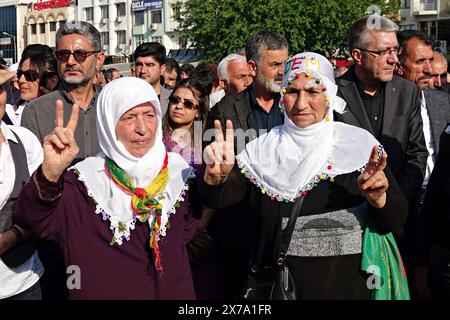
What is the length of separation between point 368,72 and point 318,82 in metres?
1.52

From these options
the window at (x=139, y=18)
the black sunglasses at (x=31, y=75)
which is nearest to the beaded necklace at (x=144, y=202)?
the black sunglasses at (x=31, y=75)

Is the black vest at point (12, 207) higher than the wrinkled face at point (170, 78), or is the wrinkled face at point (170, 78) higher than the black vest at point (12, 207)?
the wrinkled face at point (170, 78)

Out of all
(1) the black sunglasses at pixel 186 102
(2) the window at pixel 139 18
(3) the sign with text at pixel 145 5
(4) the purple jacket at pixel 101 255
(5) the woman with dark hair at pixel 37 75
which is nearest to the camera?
(4) the purple jacket at pixel 101 255

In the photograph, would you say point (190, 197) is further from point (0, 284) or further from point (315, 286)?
point (0, 284)

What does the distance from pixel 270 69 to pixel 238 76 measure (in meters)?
1.75

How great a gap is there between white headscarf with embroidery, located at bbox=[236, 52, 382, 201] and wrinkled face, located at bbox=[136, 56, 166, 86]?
12.3 ft

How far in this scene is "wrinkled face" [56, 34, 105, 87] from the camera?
198 inches

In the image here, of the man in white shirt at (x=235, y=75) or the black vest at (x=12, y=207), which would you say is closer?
the black vest at (x=12, y=207)

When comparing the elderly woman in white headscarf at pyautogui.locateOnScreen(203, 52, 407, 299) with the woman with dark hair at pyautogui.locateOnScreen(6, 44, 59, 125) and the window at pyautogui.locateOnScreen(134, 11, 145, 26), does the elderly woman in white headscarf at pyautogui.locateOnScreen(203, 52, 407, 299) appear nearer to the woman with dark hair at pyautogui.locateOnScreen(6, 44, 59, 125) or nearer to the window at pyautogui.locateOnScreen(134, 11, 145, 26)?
the woman with dark hair at pyautogui.locateOnScreen(6, 44, 59, 125)

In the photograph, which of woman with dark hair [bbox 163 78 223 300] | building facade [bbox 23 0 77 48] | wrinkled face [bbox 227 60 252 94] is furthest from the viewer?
building facade [bbox 23 0 77 48]

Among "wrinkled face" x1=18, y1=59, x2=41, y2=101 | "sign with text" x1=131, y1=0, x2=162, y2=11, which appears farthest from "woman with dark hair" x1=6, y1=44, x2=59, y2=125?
"sign with text" x1=131, y1=0, x2=162, y2=11

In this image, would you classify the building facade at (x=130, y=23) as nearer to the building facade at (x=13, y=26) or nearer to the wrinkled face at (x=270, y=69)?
the building facade at (x=13, y=26)

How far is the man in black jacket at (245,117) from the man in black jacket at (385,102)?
0.57 meters

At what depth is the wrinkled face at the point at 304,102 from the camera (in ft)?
12.0
